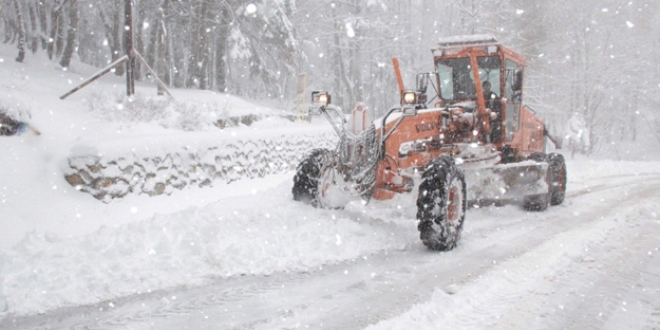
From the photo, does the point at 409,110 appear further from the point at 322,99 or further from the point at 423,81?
the point at 423,81

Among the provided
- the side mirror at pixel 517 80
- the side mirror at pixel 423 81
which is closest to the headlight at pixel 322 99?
the side mirror at pixel 423 81

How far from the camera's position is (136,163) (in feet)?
25.1

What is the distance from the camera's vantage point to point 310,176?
7.02 metres

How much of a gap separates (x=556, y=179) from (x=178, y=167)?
23.7 feet

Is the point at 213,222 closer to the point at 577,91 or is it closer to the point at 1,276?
the point at 1,276

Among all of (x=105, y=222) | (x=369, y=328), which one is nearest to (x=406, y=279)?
(x=369, y=328)

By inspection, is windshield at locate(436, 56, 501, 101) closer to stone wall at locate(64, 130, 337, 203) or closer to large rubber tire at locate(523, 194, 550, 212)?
large rubber tire at locate(523, 194, 550, 212)

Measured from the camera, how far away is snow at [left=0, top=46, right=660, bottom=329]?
4.27m

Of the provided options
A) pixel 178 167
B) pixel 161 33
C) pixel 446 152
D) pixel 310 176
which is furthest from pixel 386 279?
pixel 161 33

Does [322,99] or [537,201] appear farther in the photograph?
[537,201]

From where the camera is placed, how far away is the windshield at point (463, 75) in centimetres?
852

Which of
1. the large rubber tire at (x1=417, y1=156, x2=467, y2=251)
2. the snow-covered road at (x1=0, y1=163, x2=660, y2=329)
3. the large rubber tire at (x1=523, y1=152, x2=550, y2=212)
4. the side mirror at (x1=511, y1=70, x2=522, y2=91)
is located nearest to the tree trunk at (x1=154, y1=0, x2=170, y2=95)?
the snow-covered road at (x1=0, y1=163, x2=660, y2=329)

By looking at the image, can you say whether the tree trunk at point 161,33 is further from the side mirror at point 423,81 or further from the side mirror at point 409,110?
the side mirror at point 409,110

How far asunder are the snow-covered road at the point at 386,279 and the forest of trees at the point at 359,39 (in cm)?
1409
